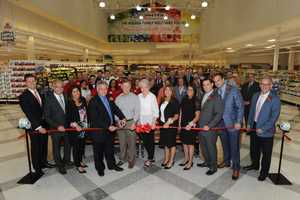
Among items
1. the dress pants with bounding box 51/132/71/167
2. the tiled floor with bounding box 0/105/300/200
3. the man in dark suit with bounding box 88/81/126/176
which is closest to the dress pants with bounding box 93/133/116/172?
the man in dark suit with bounding box 88/81/126/176

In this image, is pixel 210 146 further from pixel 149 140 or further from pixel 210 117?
pixel 149 140

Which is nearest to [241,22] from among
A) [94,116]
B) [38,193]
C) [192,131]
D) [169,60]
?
[192,131]

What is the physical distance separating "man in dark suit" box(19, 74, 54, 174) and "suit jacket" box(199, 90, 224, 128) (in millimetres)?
2364

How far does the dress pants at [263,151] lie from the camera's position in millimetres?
3543

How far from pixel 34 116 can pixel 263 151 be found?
3.36 m

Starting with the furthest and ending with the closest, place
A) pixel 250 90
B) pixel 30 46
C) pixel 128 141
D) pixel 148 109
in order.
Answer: pixel 30 46
pixel 250 90
pixel 128 141
pixel 148 109

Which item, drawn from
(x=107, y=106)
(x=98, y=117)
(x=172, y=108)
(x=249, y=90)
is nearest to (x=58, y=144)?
(x=98, y=117)

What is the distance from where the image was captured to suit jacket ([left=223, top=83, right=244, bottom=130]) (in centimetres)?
366

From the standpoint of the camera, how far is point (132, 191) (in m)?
3.38

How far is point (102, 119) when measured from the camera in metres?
3.71

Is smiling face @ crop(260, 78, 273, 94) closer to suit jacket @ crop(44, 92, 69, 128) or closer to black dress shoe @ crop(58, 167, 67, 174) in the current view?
suit jacket @ crop(44, 92, 69, 128)

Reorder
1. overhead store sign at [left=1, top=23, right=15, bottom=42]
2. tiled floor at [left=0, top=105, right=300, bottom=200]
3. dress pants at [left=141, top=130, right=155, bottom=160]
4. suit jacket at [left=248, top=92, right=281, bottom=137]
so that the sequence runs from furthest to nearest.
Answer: overhead store sign at [left=1, top=23, right=15, bottom=42] < dress pants at [left=141, top=130, right=155, bottom=160] < suit jacket at [left=248, top=92, right=281, bottom=137] < tiled floor at [left=0, top=105, right=300, bottom=200]

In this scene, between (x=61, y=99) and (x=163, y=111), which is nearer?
(x=61, y=99)

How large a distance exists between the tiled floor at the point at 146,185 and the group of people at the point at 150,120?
0.48ft
